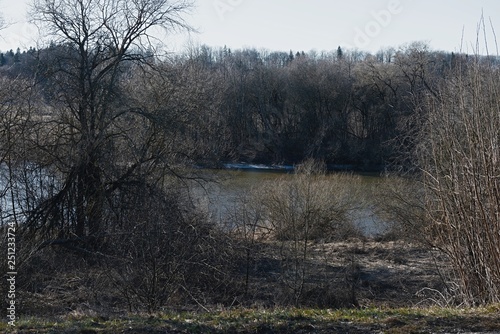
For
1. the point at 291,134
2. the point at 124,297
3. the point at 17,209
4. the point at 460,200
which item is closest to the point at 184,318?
the point at 460,200

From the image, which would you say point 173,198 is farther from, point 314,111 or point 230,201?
point 314,111

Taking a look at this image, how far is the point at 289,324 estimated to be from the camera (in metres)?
6.10

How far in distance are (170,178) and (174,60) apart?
4.10 m

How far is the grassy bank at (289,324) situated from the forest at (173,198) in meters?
1.89

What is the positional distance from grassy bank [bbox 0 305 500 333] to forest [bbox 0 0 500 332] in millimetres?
1893

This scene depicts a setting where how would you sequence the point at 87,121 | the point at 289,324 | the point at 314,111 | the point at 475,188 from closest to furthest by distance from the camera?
the point at 289,324, the point at 475,188, the point at 87,121, the point at 314,111

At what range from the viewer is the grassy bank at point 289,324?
588 centimetres

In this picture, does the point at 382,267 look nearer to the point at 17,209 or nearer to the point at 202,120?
the point at 202,120

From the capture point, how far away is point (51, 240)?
15.3m

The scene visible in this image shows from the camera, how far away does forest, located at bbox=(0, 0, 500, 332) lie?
875 cm

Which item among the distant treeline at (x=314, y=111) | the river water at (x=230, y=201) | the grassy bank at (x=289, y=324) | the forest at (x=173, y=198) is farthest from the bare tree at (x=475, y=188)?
the distant treeline at (x=314, y=111)

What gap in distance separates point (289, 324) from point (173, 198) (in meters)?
11.8

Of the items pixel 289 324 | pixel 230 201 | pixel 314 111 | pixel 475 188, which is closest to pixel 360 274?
pixel 230 201

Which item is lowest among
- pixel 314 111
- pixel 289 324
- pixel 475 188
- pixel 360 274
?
pixel 360 274
